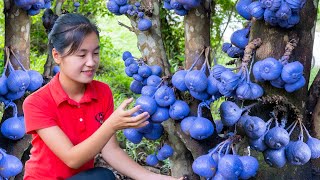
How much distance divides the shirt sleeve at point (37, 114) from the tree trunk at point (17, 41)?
2.33 ft

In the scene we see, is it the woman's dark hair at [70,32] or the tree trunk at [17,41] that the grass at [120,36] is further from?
the woman's dark hair at [70,32]

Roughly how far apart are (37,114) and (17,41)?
0.90 metres

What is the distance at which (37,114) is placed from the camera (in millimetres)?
2484

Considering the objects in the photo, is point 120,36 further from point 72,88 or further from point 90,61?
point 90,61

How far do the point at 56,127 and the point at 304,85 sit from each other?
1232mm

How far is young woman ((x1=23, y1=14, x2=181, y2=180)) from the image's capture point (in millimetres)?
2400

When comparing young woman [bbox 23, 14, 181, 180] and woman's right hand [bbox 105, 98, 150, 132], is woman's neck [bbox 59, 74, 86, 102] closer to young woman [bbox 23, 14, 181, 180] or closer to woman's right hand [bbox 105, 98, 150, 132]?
young woman [bbox 23, 14, 181, 180]

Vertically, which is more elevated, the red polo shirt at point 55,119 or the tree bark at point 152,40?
the tree bark at point 152,40

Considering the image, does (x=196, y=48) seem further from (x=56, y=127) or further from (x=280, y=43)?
(x=56, y=127)

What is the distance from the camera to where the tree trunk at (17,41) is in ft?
10.4

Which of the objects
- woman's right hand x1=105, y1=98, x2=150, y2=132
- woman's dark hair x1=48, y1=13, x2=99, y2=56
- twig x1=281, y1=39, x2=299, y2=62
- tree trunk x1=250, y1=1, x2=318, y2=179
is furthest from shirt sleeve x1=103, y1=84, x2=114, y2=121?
twig x1=281, y1=39, x2=299, y2=62

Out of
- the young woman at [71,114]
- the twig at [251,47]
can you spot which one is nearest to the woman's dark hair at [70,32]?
the young woman at [71,114]

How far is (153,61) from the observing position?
3.05 metres

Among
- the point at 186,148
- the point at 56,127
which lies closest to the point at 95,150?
the point at 56,127
